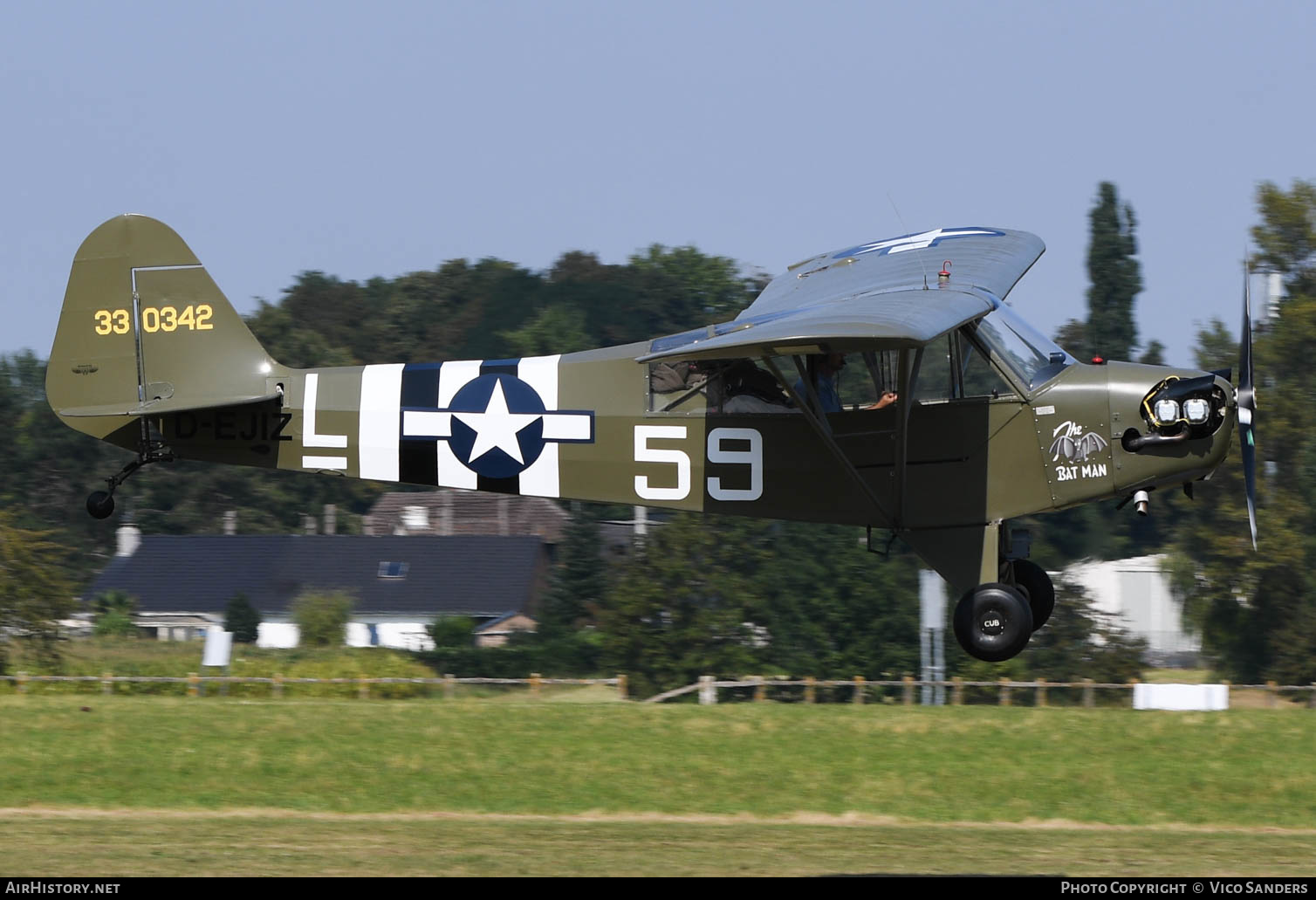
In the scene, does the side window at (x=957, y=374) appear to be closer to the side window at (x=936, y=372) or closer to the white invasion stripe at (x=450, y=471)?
the side window at (x=936, y=372)

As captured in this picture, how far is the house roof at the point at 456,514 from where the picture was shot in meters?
70.5

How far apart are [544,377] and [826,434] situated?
8.03 feet

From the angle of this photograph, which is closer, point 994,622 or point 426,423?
point 994,622

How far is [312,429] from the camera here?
44.2ft

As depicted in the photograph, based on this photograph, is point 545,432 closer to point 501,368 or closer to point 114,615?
point 501,368

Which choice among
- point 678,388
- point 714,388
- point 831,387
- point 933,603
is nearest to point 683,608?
point 933,603

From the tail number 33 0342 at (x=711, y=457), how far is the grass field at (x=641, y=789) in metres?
2.71

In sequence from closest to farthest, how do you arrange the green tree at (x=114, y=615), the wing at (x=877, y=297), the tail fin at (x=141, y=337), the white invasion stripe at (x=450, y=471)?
1. the wing at (x=877, y=297)
2. the white invasion stripe at (x=450, y=471)
3. the tail fin at (x=141, y=337)
4. the green tree at (x=114, y=615)

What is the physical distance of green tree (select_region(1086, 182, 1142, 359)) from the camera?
60344 mm

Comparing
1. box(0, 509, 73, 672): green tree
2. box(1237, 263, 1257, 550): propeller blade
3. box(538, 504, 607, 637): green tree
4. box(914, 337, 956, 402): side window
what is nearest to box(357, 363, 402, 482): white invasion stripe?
box(914, 337, 956, 402): side window

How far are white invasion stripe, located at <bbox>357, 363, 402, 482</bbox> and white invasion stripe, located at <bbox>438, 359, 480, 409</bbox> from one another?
35 centimetres

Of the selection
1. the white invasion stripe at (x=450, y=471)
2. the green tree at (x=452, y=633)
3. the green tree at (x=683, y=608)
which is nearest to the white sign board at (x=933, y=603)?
the green tree at (x=683, y=608)

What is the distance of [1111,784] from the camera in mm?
16234
